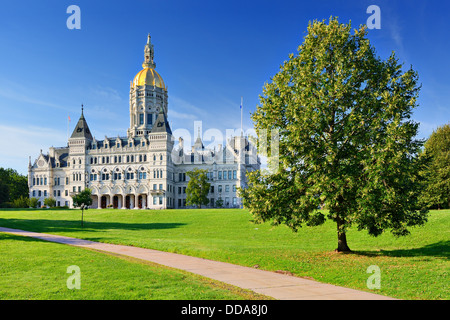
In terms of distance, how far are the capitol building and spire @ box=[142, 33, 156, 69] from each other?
104 ft

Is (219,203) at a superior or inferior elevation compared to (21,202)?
inferior

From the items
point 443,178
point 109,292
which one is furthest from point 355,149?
point 443,178

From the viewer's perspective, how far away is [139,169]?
103m

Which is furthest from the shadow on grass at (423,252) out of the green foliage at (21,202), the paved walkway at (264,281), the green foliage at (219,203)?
the green foliage at (21,202)

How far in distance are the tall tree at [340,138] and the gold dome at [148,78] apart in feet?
347

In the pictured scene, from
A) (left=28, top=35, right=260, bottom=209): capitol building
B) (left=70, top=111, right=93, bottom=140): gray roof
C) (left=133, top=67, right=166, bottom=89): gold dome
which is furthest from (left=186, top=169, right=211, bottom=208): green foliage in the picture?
(left=133, top=67, right=166, bottom=89): gold dome

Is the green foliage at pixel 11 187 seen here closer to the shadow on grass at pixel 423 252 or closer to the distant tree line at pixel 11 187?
the distant tree line at pixel 11 187

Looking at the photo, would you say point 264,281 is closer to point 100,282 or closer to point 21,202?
point 100,282

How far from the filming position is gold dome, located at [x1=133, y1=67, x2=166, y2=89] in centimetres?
12588

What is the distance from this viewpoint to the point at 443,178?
55688 millimetres

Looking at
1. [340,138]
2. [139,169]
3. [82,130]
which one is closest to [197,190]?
[139,169]

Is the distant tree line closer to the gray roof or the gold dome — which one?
the gray roof

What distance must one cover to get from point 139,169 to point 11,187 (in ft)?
143

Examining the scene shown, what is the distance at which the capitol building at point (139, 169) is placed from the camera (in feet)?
332
